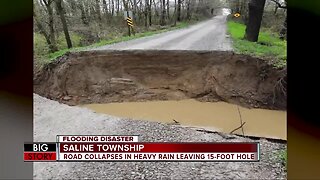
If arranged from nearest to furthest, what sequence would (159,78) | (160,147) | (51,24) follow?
(160,147), (51,24), (159,78)

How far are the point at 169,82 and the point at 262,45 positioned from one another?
866mm

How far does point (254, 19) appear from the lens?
9.84 ft

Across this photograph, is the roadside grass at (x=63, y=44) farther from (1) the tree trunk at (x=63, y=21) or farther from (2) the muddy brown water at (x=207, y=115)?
(2) the muddy brown water at (x=207, y=115)

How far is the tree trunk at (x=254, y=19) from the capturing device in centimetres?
297

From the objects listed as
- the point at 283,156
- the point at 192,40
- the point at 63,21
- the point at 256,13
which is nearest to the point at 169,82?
the point at 192,40

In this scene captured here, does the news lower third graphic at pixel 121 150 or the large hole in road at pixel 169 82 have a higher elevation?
the large hole in road at pixel 169 82

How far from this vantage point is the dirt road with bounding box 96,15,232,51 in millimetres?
3051

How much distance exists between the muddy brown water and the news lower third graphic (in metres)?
0.21

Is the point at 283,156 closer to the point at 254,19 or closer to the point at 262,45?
the point at 262,45

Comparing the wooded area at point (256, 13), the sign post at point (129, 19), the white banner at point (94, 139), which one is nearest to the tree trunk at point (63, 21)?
the sign post at point (129, 19)

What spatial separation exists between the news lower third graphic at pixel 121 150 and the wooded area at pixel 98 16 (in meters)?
0.81

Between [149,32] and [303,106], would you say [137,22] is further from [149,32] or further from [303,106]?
[303,106]

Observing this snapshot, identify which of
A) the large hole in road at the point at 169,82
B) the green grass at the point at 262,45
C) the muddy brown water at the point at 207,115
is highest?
the green grass at the point at 262,45

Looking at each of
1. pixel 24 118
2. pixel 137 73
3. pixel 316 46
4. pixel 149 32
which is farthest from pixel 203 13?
pixel 24 118
